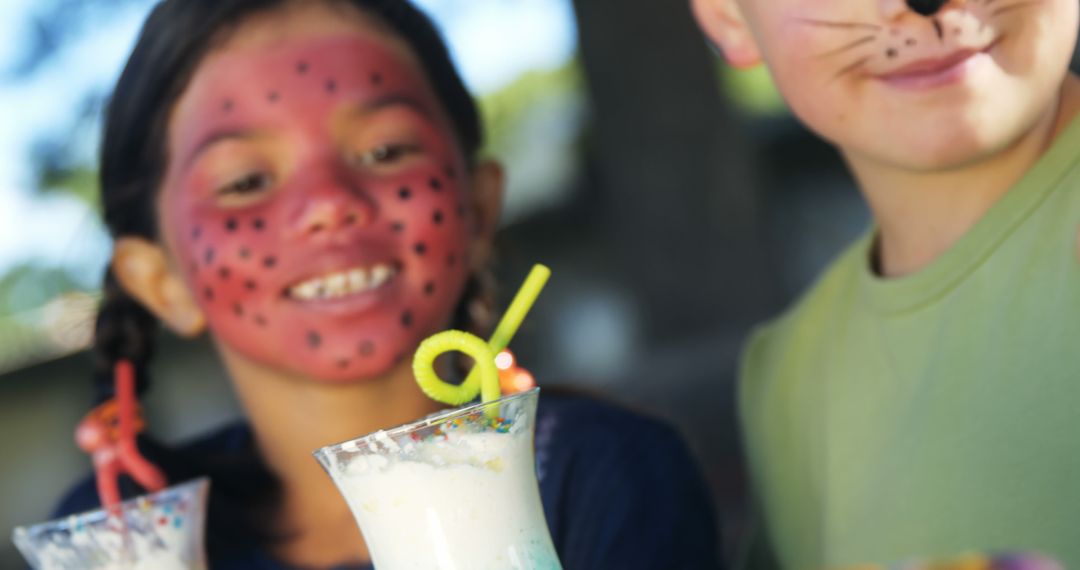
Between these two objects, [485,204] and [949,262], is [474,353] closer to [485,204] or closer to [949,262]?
[949,262]

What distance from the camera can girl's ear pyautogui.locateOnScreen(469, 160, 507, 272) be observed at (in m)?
2.61

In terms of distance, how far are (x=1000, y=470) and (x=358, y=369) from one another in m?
1.07

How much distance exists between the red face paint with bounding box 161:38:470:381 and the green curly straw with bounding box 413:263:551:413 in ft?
2.28

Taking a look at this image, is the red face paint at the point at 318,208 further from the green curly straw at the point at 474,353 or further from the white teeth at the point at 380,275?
the green curly straw at the point at 474,353

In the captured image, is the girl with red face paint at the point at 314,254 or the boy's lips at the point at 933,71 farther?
the girl with red face paint at the point at 314,254

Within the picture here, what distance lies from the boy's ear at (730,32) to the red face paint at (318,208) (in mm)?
548

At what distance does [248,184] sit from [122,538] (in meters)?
0.71

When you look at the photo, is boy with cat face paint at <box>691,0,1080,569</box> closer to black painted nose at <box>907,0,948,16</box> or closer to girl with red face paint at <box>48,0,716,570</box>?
black painted nose at <box>907,0,948,16</box>

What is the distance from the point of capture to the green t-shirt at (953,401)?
176 cm

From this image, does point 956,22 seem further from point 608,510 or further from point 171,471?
point 171,471

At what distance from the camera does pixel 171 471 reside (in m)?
2.54

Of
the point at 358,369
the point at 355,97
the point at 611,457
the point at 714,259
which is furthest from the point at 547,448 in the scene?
the point at 714,259

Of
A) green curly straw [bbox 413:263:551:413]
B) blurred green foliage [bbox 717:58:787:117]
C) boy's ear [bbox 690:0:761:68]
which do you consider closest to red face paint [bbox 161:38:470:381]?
boy's ear [bbox 690:0:761:68]

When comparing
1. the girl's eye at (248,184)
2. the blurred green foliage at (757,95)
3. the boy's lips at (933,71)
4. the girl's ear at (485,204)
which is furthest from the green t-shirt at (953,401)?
the blurred green foliage at (757,95)
